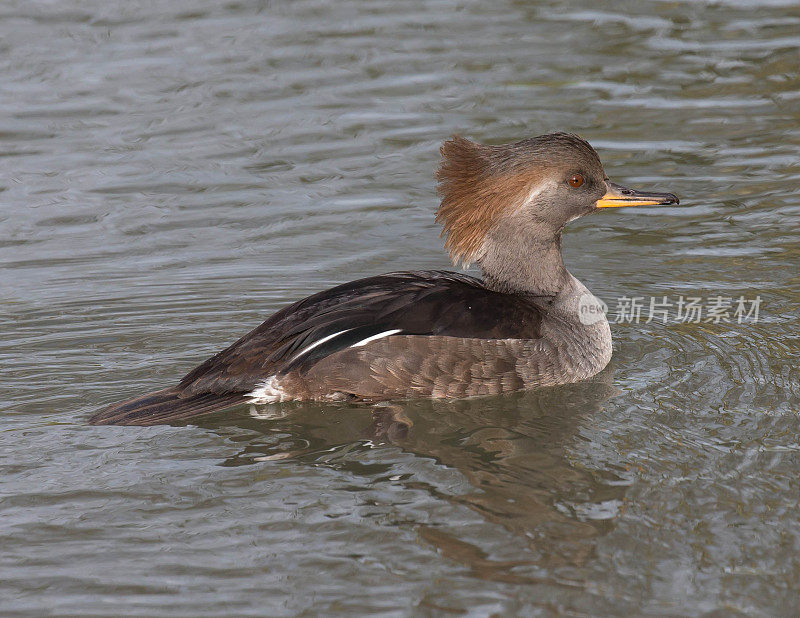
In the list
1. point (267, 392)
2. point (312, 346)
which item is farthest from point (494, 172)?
point (267, 392)

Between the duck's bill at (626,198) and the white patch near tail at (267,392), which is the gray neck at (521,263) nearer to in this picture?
the duck's bill at (626,198)

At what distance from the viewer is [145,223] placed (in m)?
9.92

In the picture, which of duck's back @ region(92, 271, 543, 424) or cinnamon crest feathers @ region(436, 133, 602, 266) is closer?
duck's back @ region(92, 271, 543, 424)

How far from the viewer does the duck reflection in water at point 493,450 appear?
539 centimetres

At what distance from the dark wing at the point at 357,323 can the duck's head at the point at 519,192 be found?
1.42 feet

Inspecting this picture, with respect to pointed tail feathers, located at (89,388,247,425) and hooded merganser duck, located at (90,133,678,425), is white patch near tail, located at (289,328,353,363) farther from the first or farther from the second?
pointed tail feathers, located at (89,388,247,425)

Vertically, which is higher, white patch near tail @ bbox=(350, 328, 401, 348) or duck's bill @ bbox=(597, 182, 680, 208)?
duck's bill @ bbox=(597, 182, 680, 208)

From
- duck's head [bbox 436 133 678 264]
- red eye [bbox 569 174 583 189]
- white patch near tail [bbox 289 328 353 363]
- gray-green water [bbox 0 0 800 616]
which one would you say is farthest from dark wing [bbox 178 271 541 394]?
red eye [bbox 569 174 583 189]

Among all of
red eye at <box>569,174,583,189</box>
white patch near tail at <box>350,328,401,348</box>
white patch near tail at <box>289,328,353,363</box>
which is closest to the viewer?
white patch near tail at <box>289,328,353,363</box>

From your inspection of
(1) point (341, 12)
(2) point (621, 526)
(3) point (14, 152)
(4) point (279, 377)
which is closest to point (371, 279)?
(4) point (279, 377)

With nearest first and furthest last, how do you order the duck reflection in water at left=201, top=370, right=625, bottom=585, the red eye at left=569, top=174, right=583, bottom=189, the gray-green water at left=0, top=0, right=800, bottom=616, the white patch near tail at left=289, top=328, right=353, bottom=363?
the gray-green water at left=0, top=0, right=800, bottom=616 → the duck reflection in water at left=201, top=370, right=625, bottom=585 → the white patch near tail at left=289, top=328, right=353, bottom=363 → the red eye at left=569, top=174, right=583, bottom=189

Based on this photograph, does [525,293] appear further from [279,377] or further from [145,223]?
[145,223]

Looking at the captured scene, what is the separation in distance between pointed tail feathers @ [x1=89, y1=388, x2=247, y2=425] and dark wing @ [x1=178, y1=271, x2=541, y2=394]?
57mm

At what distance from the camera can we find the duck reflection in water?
212 inches
